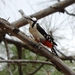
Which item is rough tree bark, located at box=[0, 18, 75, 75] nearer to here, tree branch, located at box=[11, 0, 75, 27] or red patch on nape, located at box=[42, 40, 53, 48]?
red patch on nape, located at box=[42, 40, 53, 48]

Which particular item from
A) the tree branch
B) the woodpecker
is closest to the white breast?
the woodpecker

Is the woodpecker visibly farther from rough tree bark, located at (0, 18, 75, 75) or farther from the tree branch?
the tree branch

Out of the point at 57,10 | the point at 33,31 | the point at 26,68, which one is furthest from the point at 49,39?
the point at 26,68

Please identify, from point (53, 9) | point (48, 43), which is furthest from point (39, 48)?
point (53, 9)

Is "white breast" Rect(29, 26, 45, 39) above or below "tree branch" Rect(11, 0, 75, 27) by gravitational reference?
below

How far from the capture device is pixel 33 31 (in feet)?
1.54

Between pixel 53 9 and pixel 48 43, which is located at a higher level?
pixel 53 9

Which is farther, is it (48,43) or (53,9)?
(53,9)

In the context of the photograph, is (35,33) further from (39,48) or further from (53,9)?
(53,9)

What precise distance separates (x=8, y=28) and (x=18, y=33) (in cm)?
2

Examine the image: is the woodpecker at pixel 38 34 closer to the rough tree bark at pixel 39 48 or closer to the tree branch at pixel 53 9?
the rough tree bark at pixel 39 48

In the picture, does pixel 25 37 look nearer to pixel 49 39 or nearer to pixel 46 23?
pixel 49 39

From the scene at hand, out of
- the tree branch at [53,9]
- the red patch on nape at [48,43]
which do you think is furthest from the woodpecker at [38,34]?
the tree branch at [53,9]

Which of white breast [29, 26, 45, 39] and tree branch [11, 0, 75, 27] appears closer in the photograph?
white breast [29, 26, 45, 39]
